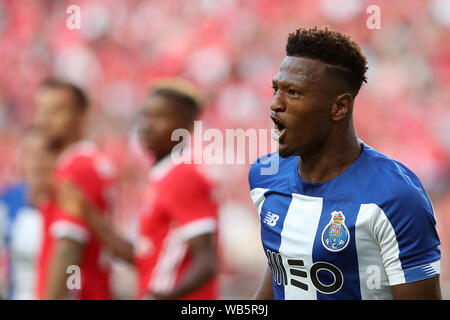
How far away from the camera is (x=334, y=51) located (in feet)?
8.35

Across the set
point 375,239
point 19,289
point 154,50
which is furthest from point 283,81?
point 154,50

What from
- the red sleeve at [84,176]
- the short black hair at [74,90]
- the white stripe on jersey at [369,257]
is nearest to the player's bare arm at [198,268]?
the red sleeve at [84,176]

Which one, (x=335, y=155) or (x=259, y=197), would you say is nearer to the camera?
(x=335, y=155)

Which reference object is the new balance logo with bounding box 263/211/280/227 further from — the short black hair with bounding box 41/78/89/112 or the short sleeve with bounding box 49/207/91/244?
the short black hair with bounding box 41/78/89/112

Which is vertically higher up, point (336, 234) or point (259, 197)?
point (259, 197)

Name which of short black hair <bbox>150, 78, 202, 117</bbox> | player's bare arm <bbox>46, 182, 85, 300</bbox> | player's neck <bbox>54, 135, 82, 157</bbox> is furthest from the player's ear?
player's neck <bbox>54, 135, 82, 157</bbox>

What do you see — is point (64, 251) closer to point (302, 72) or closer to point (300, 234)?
point (300, 234)

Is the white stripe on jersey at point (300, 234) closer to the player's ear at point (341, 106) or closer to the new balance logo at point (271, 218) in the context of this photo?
the new balance logo at point (271, 218)

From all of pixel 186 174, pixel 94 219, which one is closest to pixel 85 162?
pixel 94 219

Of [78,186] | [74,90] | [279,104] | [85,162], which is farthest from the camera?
[74,90]

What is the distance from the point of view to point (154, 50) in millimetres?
10094

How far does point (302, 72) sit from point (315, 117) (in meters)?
0.17

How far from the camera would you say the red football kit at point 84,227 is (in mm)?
4668

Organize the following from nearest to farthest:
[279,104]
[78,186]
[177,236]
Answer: [279,104] < [177,236] < [78,186]
